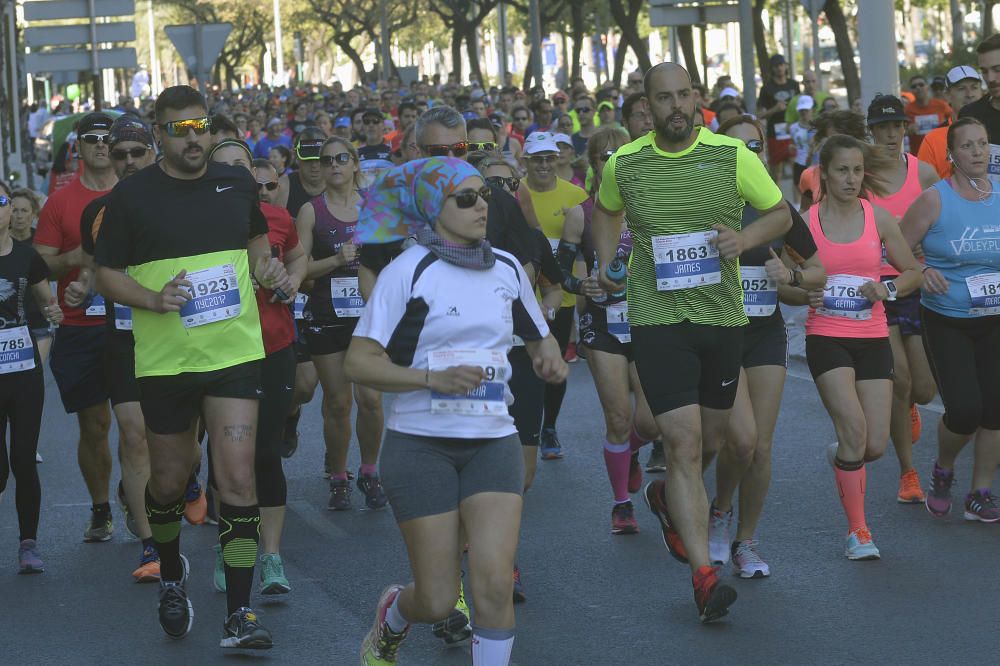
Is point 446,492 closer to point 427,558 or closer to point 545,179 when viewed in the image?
point 427,558

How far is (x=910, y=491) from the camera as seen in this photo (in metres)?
9.05

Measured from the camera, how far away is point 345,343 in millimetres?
9516

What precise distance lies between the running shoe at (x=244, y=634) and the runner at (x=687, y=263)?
1626 millimetres

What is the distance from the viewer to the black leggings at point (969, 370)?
332 inches

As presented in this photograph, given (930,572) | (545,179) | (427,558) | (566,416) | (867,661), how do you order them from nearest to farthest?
(427,558)
(867,661)
(930,572)
(545,179)
(566,416)

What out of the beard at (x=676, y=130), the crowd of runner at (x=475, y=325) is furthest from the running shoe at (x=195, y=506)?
the beard at (x=676, y=130)

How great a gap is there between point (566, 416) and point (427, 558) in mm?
7177

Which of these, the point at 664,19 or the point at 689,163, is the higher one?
the point at 664,19

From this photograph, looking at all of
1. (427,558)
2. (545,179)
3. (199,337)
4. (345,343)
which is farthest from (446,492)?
(545,179)

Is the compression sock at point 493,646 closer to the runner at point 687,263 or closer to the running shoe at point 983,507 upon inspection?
the runner at point 687,263

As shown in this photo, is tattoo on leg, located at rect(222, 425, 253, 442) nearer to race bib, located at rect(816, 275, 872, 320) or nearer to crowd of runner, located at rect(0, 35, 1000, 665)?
crowd of runner, located at rect(0, 35, 1000, 665)

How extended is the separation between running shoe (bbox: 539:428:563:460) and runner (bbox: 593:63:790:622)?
3.80 m

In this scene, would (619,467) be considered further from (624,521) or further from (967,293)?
(967,293)

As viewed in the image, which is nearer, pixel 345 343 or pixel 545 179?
pixel 345 343
